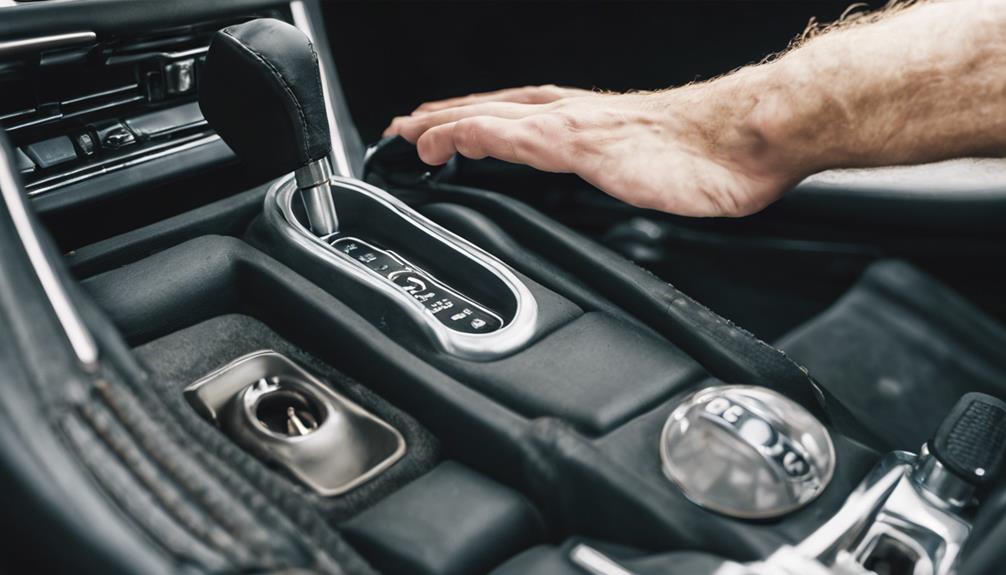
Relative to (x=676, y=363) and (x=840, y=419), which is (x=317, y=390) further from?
(x=840, y=419)

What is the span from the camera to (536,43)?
74.0 inches

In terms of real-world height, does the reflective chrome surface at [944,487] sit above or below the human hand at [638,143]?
below

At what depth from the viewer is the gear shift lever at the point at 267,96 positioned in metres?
0.70

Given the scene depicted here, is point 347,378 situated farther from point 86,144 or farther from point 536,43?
point 536,43

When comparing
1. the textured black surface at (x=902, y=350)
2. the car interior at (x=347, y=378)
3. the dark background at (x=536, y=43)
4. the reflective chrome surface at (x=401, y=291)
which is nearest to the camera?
the car interior at (x=347, y=378)

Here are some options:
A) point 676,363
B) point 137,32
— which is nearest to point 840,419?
point 676,363

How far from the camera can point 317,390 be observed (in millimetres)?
675

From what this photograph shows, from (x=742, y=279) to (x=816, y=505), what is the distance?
1.00 meters

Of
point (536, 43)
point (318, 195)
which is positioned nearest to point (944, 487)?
point (318, 195)

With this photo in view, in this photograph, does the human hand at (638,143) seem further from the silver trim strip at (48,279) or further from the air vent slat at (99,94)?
the silver trim strip at (48,279)

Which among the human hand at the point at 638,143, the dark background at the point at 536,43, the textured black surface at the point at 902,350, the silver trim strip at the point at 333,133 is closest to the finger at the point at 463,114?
the human hand at the point at 638,143

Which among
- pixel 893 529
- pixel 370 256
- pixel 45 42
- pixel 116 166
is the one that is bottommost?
pixel 893 529

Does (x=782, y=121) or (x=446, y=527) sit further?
(x=782, y=121)

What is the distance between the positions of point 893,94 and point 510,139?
39cm
